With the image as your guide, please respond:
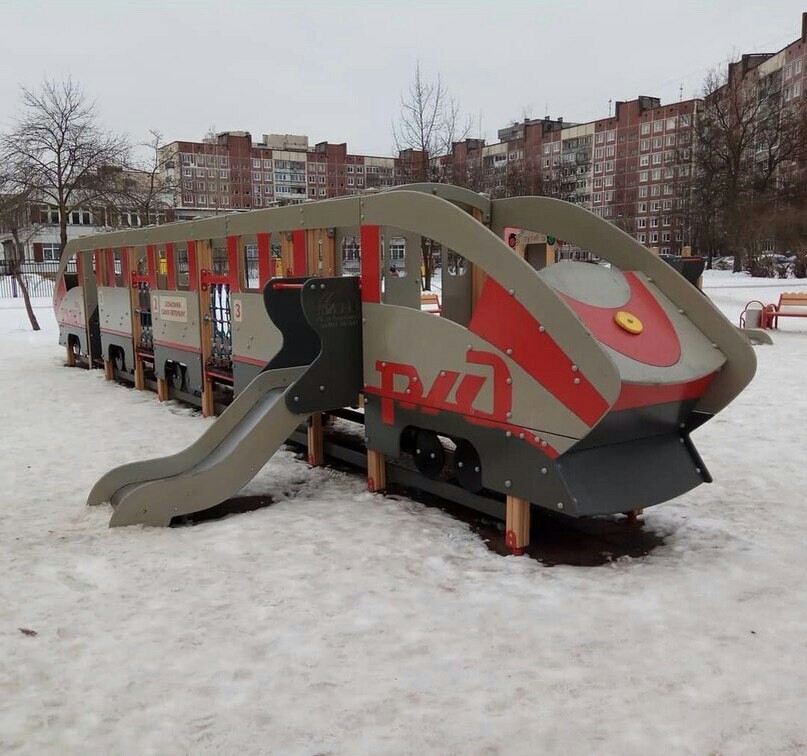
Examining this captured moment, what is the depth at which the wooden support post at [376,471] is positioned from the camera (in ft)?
19.1

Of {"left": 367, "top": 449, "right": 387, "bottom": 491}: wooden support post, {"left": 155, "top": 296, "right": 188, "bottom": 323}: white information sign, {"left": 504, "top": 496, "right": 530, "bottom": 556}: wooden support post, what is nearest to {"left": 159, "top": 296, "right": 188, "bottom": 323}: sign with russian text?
{"left": 155, "top": 296, "right": 188, "bottom": 323}: white information sign

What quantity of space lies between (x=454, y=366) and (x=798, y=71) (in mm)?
74093

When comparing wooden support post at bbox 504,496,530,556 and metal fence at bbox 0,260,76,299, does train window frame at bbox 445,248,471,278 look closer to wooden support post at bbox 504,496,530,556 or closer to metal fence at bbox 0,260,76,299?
wooden support post at bbox 504,496,530,556

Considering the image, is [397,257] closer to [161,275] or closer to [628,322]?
[628,322]

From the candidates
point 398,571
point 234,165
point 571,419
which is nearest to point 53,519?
point 398,571

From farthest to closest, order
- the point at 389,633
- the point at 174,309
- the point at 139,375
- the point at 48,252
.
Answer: the point at 48,252 → the point at 139,375 → the point at 174,309 → the point at 389,633

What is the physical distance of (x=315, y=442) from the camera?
6.73 metres

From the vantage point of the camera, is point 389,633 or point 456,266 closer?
point 389,633

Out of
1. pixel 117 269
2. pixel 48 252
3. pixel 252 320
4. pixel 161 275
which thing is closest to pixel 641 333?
pixel 252 320

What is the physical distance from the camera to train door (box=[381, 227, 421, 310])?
5.79m

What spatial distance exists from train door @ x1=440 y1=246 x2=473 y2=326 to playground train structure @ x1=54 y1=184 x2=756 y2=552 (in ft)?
0.05

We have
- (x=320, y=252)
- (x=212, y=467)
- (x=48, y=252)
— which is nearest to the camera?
(x=212, y=467)

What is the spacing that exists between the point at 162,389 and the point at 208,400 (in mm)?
1454

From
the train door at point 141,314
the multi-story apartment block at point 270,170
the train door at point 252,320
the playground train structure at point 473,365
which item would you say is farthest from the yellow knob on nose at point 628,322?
the multi-story apartment block at point 270,170
